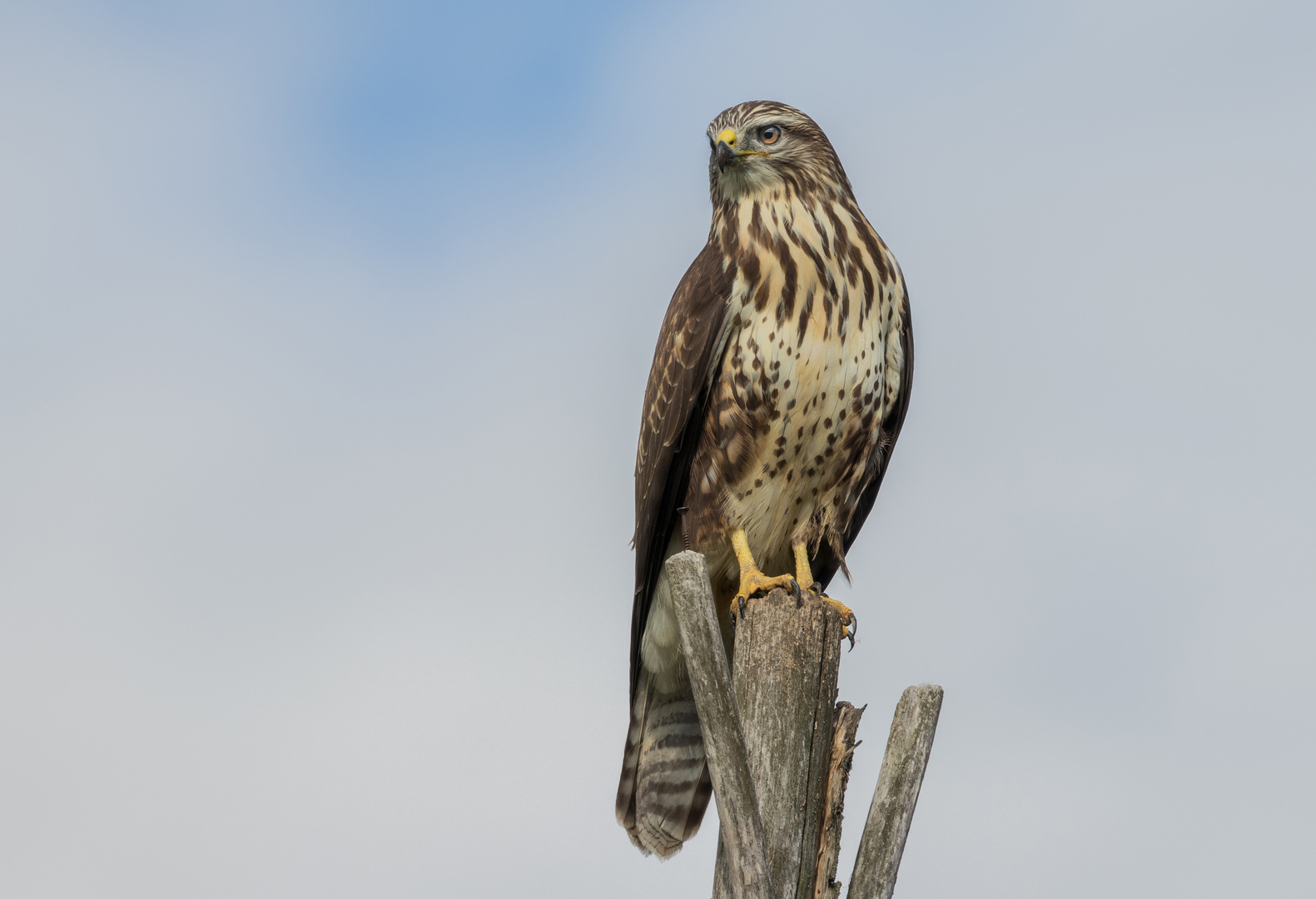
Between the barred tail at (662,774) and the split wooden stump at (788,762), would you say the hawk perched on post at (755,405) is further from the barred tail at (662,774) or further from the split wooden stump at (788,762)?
the split wooden stump at (788,762)

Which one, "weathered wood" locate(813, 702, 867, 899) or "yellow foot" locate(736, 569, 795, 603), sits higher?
"yellow foot" locate(736, 569, 795, 603)

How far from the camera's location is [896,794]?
377 centimetres

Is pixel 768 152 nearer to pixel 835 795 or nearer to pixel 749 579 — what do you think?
pixel 749 579

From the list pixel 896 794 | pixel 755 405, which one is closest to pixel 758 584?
pixel 755 405

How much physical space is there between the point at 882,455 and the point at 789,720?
6.28 feet

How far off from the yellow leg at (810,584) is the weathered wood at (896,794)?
2.37ft

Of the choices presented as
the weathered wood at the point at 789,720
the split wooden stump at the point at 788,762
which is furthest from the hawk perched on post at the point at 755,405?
the split wooden stump at the point at 788,762

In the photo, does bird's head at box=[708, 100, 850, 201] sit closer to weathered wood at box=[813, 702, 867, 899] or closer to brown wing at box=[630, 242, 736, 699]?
brown wing at box=[630, 242, 736, 699]

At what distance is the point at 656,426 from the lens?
530cm

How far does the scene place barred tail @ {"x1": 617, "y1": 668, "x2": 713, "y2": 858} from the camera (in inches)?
211

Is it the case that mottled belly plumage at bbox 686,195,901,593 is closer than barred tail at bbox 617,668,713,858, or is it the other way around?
mottled belly plumage at bbox 686,195,901,593

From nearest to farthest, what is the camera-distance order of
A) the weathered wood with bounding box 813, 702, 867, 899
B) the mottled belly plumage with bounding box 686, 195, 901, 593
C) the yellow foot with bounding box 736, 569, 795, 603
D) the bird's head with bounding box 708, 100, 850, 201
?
the weathered wood with bounding box 813, 702, 867, 899 → the yellow foot with bounding box 736, 569, 795, 603 → the mottled belly plumage with bounding box 686, 195, 901, 593 → the bird's head with bounding box 708, 100, 850, 201

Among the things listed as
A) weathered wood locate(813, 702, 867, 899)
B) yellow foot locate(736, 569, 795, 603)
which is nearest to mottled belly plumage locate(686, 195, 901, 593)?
yellow foot locate(736, 569, 795, 603)

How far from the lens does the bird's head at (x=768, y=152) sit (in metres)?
5.33
